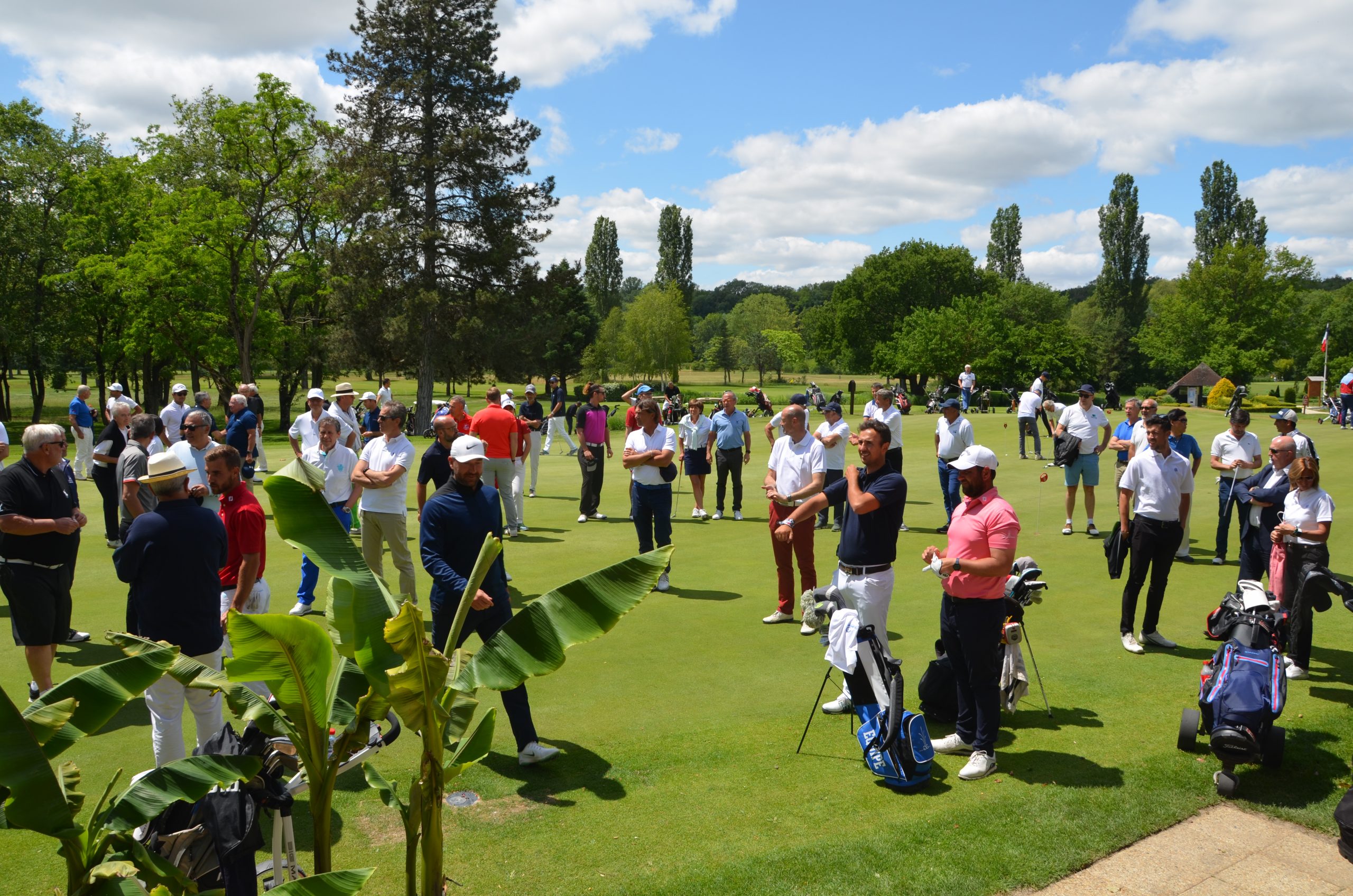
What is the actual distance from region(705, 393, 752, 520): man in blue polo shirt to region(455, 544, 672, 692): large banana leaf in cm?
1048

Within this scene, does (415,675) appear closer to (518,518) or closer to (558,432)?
(518,518)

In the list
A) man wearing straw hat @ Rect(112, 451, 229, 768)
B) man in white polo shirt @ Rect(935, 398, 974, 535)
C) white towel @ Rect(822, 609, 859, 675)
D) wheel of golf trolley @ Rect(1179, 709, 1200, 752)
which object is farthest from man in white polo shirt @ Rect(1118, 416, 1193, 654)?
man wearing straw hat @ Rect(112, 451, 229, 768)

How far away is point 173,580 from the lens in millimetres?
5086

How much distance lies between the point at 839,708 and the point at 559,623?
134 inches

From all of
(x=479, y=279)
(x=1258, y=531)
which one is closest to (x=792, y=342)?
(x=479, y=279)

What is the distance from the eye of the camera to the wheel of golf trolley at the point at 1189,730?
5.96 m

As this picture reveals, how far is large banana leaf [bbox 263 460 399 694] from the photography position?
167 inches

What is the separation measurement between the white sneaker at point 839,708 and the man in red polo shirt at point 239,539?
4018 mm

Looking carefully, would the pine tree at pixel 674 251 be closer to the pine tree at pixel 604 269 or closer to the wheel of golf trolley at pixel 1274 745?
the pine tree at pixel 604 269

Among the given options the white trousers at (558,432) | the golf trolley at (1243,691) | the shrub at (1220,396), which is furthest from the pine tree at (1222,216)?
the golf trolley at (1243,691)

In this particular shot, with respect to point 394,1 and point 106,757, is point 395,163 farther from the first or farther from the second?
point 106,757

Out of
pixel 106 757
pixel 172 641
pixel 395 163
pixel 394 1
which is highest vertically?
pixel 394 1

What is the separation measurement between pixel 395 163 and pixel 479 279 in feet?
19.1

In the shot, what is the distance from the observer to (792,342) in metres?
92.0
